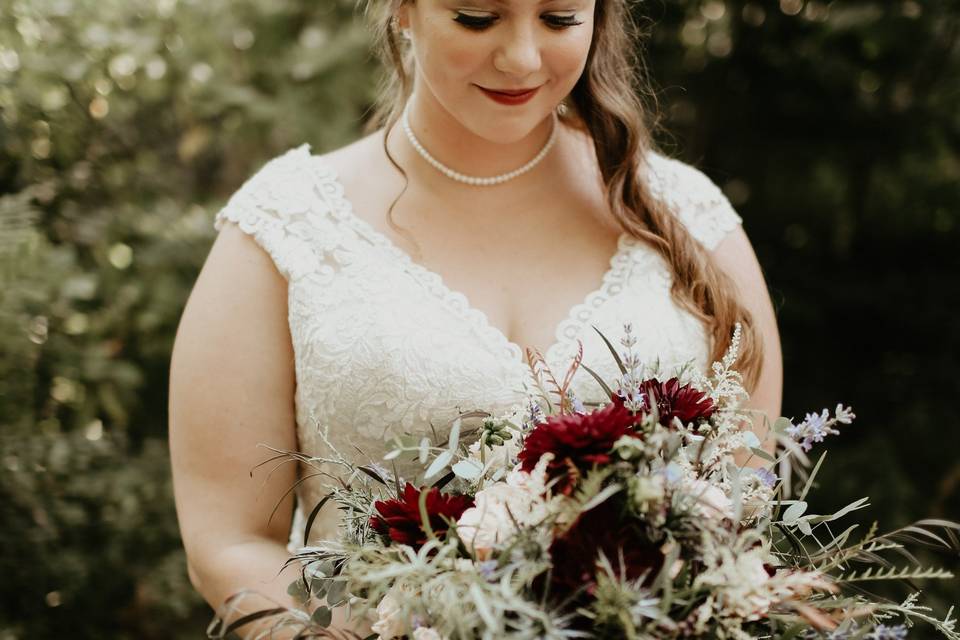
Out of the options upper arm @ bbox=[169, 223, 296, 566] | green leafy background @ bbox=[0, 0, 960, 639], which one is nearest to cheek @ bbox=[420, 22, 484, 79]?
upper arm @ bbox=[169, 223, 296, 566]

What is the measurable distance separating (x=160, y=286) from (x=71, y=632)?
106cm

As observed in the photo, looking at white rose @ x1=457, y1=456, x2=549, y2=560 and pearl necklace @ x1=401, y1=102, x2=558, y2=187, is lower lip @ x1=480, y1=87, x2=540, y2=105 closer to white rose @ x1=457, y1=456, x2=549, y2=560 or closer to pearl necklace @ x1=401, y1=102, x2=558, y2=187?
pearl necklace @ x1=401, y1=102, x2=558, y2=187

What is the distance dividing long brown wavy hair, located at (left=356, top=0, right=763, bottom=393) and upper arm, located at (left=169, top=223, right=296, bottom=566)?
32 cm

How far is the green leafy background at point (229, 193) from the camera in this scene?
106 inches

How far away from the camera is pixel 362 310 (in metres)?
1.76

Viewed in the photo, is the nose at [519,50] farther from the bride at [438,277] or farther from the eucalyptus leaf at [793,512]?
the eucalyptus leaf at [793,512]

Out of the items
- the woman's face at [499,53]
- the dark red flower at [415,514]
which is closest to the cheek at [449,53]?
the woman's face at [499,53]

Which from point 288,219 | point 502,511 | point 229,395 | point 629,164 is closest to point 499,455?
point 502,511

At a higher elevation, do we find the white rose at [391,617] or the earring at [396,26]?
the earring at [396,26]

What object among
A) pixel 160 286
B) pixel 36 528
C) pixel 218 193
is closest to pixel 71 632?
pixel 36 528

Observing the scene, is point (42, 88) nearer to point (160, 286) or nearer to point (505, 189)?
point (160, 286)

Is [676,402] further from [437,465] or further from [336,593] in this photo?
[336,593]

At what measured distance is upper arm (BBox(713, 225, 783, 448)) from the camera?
75.9 inches

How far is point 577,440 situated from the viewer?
112 centimetres
